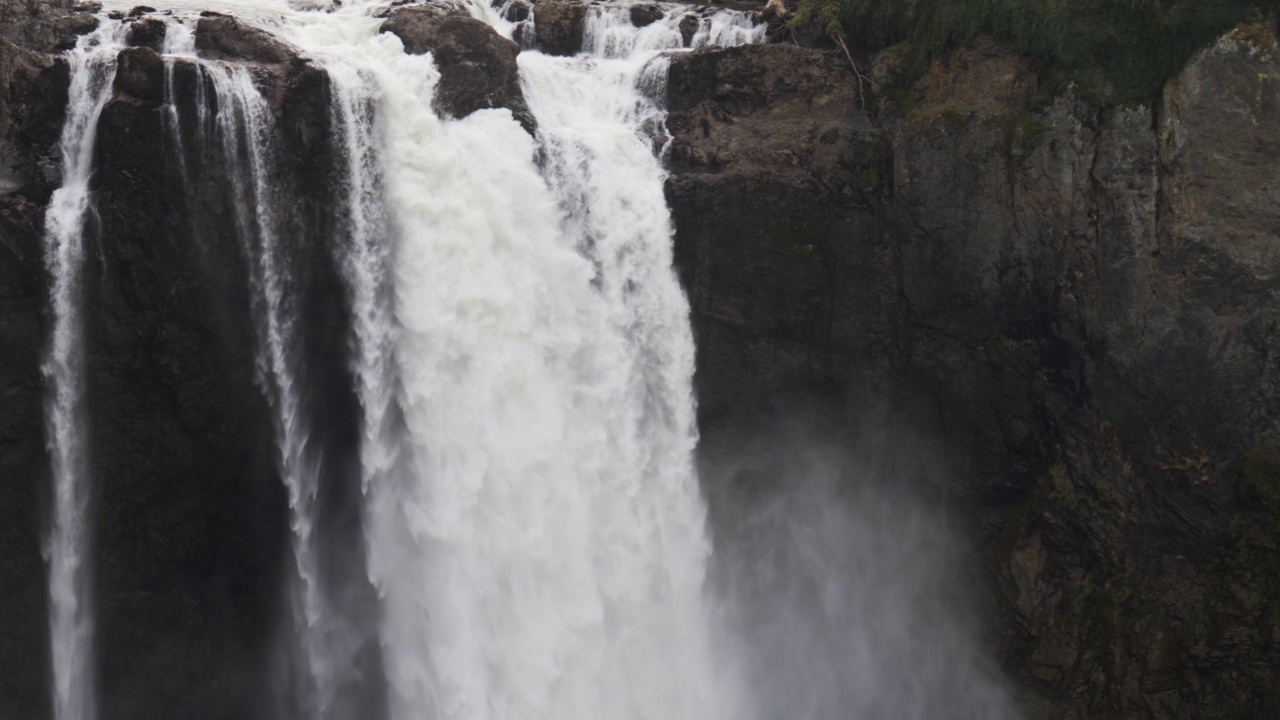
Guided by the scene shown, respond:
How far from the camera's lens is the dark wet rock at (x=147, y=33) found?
15117 millimetres

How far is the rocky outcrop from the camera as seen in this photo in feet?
52.6

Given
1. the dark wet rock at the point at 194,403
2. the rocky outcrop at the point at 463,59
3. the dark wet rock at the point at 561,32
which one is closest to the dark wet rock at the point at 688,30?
the dark wet rock at the point at 561,32

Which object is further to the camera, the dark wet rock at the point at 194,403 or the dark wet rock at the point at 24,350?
the dark wet rock at the point at 194,403

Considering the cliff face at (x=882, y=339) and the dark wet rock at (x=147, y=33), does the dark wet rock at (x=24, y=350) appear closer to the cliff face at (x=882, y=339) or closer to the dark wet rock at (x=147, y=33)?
the cliff face at (x=882, y=339)

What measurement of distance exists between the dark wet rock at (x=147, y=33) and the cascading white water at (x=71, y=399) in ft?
3.31

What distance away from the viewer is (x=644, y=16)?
64.5 ft

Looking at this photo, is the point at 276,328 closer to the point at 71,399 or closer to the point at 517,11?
the point at 71,399

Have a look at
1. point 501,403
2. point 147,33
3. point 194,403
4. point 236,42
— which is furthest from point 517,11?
point 194,403

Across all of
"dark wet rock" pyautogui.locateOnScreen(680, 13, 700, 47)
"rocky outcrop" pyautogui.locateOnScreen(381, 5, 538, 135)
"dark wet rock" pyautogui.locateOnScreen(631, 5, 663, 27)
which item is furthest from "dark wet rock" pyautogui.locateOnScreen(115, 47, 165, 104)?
"dark wet rock" pyautogui.locateOnScreen(680, 13, 700, 47)

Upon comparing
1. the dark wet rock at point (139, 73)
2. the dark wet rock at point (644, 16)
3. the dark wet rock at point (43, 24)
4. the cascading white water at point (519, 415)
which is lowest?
the cascading white water at point (519, 415)

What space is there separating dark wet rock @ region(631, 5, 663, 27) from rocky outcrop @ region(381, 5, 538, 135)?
12.9 feet

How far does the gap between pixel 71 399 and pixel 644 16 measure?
43.1ft

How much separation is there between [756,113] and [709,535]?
7.93 m

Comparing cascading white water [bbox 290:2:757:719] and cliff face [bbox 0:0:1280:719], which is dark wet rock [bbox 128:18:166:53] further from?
cascading white water [bbox 290:2:757:719]
